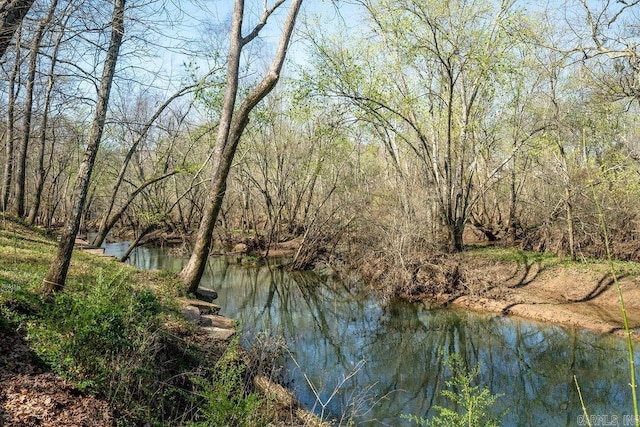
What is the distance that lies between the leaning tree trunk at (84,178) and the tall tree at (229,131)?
265cm

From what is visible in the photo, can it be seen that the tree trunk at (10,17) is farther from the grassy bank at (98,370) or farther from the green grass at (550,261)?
the green grass at (550,261)

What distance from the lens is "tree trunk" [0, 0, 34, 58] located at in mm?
4453

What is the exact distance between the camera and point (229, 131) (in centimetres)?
860

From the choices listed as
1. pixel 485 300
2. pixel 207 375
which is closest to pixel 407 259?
pixel 485 300

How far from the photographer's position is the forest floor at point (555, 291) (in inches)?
406

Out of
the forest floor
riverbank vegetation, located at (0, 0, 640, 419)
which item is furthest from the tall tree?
the forest floor

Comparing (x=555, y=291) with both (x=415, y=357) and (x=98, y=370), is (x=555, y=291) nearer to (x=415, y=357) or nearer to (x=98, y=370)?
(x=415, y=357)

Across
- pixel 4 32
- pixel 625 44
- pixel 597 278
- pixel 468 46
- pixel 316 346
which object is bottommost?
pixel 316 346

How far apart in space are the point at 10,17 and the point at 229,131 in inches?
167

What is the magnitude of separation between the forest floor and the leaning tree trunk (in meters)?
9.67

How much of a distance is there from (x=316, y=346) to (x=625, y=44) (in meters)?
8.58

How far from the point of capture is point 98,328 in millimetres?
4195

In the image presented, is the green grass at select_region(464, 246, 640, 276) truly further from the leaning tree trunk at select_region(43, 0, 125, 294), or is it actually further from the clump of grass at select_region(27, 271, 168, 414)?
the leaning tree trunk at select_region(43, 0, 125, 294)

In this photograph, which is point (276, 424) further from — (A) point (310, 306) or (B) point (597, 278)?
(B) point (597, 278)
